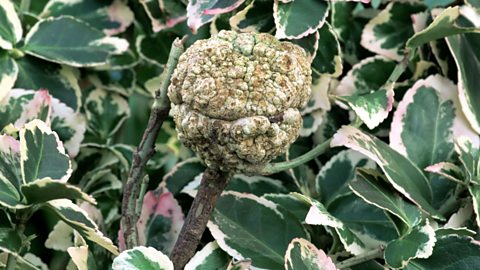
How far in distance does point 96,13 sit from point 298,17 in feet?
0.99

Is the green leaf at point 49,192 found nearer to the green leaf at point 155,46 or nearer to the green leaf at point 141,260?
the green leaf at point 141,260

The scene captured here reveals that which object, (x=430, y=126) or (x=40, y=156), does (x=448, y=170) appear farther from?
(x=40, y=156)

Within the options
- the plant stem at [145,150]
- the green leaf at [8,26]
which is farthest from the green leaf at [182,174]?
the green leaf at [8,26]

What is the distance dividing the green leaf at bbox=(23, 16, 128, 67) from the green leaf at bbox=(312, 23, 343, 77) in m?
0.22

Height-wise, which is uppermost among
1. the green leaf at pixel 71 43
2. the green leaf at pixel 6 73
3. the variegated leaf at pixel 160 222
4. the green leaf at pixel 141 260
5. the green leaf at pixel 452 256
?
the green leaf at pixel 71 43

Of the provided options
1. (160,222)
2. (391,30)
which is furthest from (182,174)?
(391,30)

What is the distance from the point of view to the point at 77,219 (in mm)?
559

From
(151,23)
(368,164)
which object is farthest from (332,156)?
(151,23)

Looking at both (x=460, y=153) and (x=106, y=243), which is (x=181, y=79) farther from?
(x=460, y=153)

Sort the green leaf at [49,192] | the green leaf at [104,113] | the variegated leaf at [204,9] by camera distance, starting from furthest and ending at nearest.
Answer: the green leaf at [104,113]
the variegated leaf at [204,9]
the green leaf at [49,192]

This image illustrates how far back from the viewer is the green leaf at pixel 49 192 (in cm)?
52

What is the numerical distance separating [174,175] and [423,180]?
255mm

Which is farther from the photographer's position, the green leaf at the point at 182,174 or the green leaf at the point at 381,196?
the green leaf at the point at 182,174

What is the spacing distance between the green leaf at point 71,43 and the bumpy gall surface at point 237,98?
24 centimetres
